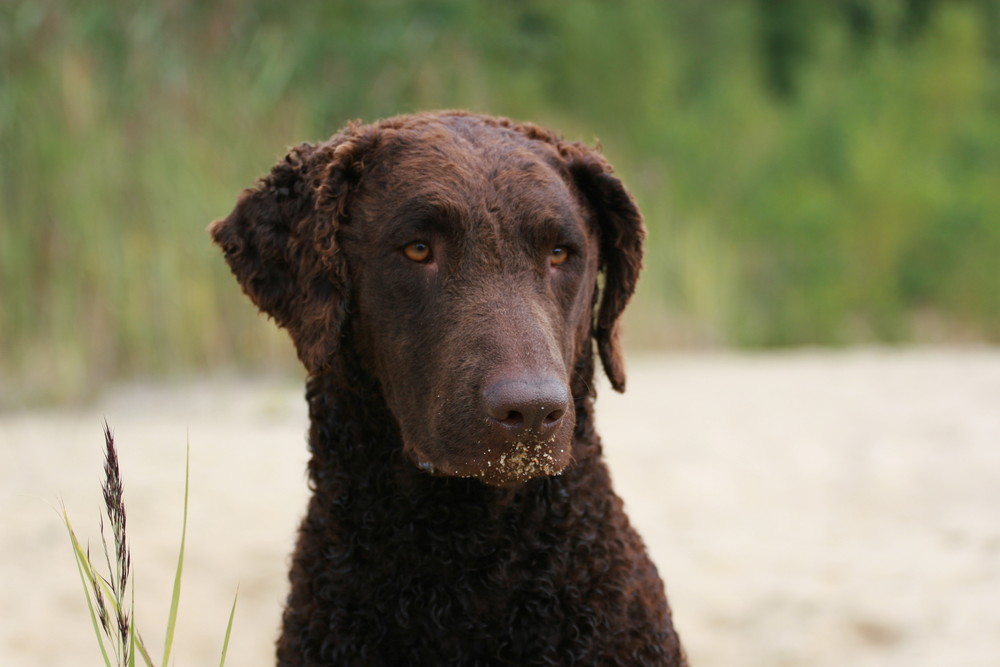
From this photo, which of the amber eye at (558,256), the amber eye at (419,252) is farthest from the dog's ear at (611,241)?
the amber eye at (419,252)

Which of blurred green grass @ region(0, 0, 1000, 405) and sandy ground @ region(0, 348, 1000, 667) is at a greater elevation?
blurred green grass @ region(0, 0, 1000, 405)

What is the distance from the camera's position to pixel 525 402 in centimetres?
239

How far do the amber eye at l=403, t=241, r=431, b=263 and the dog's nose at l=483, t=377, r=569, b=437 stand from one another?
1.65 feet

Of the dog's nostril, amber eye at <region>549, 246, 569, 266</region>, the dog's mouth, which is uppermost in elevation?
amber eye at <region>549, 246, 569, 266</region>

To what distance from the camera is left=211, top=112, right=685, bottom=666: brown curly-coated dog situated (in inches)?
109

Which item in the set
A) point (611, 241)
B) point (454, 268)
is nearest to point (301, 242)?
point (454, 268)

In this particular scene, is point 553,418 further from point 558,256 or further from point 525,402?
point 558,256

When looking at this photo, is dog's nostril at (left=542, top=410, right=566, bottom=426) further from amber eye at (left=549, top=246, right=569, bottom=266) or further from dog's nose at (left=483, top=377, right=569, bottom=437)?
amber eye at (left=549, top=246, right=569, bottom=266)

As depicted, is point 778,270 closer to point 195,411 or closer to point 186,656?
point 195,411

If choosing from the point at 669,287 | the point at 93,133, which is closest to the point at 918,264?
the point at 669,287

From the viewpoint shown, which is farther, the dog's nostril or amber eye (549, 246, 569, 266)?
amber eye (549, 246, 569, 266)

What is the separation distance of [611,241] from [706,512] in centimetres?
283

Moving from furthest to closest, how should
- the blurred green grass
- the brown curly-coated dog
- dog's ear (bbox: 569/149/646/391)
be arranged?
the blurred green grass < dog's ear (bbox: 569/149/646/391) < the brown curly-coated dog

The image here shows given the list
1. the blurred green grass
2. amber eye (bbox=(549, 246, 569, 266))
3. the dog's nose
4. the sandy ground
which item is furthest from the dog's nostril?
the blurred green grass
